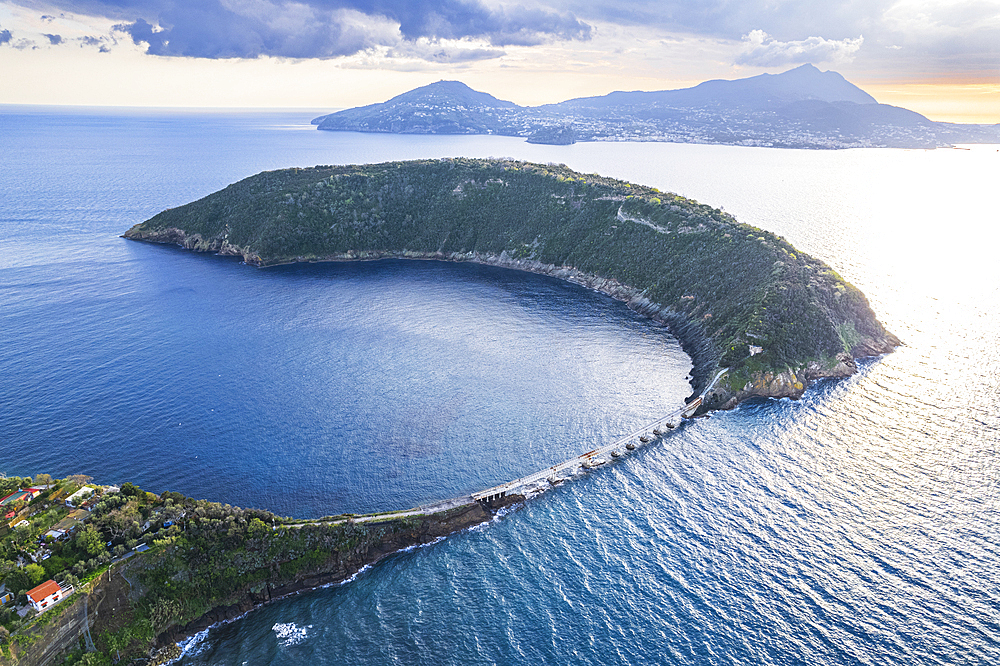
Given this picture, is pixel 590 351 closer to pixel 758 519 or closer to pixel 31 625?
pixel 758 519

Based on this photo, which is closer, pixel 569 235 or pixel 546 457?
pixel 546 457

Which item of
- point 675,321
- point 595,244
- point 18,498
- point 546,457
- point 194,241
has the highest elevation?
point 595,244

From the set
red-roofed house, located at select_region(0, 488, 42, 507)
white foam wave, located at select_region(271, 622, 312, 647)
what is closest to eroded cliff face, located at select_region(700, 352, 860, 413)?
white foam wave, located at select_region(271, 622, 312, 647)

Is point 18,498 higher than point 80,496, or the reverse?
point 18,498

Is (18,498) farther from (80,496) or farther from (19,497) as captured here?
(80,496)

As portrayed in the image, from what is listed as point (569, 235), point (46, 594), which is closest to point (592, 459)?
point (46, 594)

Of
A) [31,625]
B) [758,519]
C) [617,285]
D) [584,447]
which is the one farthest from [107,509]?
[617,285]
